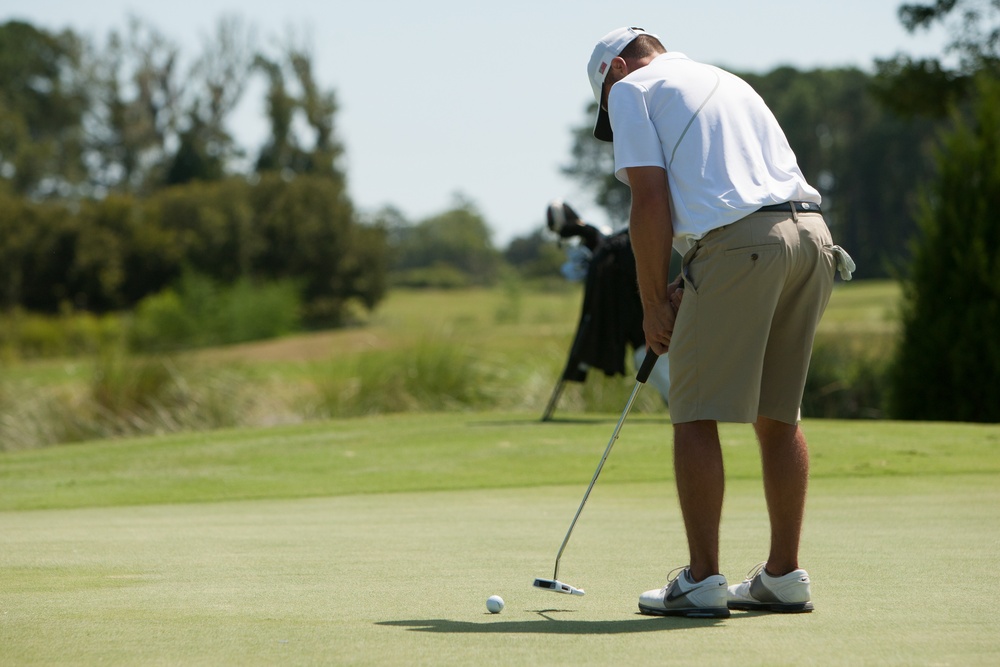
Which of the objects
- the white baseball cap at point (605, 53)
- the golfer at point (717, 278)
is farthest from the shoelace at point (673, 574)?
the white baseball cap at point (605, 53)

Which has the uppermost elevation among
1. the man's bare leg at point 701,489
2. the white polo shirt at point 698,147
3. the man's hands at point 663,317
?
the white polo shirt at point 698,147

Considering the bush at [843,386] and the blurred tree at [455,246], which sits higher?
the blurred tree at [455,246]

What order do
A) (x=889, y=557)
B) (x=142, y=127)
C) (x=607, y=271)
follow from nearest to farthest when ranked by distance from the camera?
(x=889, y=557) → (x=607, y=271) → (x=142, y=127)

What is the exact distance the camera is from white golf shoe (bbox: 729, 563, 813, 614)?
3354 mm

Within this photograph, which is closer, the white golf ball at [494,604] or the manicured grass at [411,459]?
the white golf ball at [494,604]

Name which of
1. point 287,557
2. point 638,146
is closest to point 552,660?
point 638,146

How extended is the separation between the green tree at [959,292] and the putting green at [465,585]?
22.7 feet

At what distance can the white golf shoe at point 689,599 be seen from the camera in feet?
10.8

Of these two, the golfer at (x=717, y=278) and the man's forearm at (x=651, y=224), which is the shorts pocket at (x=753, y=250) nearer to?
the golfer at (x=717, y=278)

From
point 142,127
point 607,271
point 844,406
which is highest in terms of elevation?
point 142,127

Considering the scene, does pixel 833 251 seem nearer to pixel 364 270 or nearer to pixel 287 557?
pixel 287 557

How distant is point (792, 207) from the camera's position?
3.48m

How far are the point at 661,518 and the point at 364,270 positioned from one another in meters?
35.2

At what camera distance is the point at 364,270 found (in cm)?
4041
